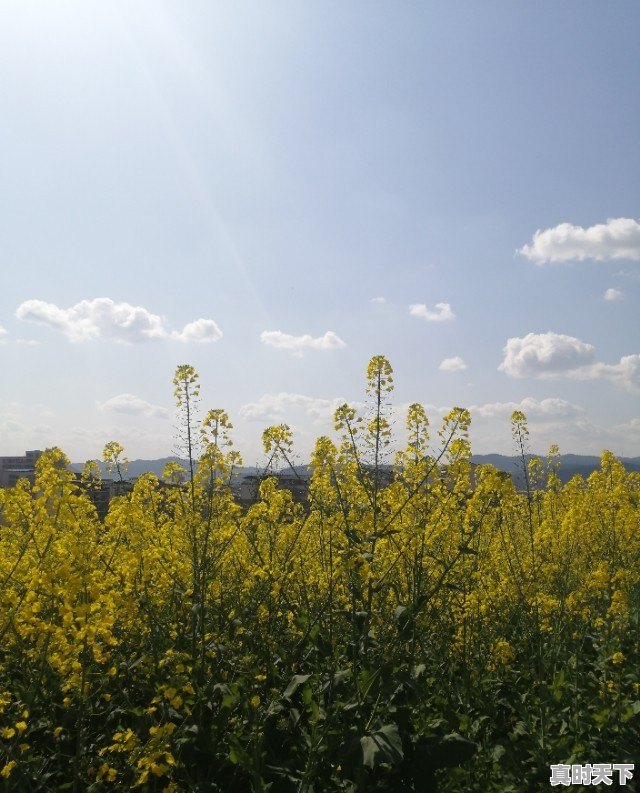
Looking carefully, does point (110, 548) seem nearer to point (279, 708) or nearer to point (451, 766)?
point (279, 708)

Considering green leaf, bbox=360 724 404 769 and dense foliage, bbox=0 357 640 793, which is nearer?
green leaf, bbox=360 724 404 769

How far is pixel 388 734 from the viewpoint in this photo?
3076mm

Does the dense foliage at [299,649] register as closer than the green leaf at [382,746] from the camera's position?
No

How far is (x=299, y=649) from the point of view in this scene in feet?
15.3

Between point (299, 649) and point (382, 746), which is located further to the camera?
point (299, 649)

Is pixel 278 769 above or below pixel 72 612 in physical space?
below

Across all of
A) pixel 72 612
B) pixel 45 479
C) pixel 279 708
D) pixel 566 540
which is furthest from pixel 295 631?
pixel 566 540

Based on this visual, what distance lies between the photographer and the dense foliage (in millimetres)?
3344

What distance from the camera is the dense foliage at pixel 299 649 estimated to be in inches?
132

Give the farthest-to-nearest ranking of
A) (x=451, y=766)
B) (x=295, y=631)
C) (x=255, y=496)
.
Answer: (x=255, y=496) < (x=295, y=631) < (x=451, y=766)

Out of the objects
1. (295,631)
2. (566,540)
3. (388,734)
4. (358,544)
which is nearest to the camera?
(388,734)

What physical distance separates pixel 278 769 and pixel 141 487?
12.0 ft

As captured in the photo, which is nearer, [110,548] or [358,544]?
[358,544]

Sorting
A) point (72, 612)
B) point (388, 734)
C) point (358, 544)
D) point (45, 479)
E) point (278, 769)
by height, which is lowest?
point (278, 769)
